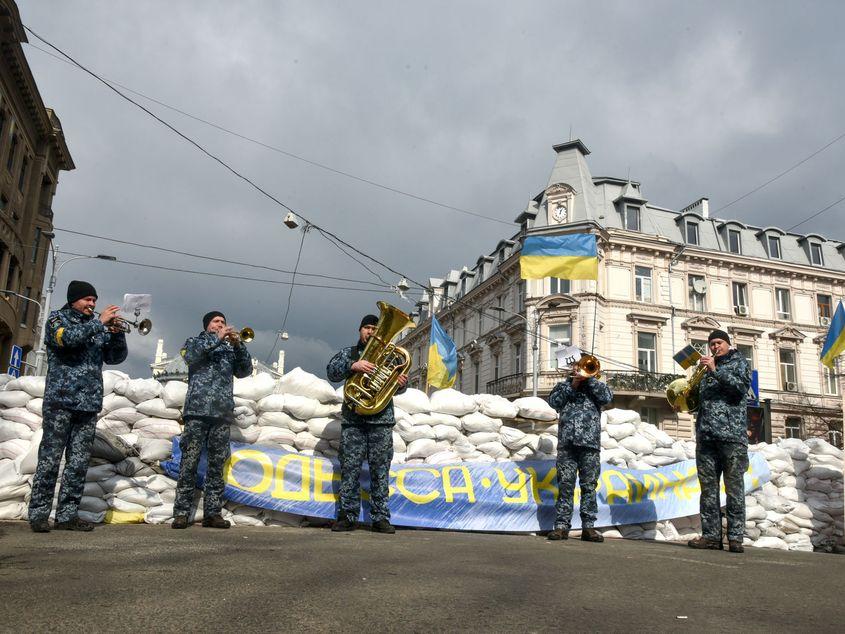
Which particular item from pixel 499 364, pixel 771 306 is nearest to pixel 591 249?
pixel 499 364

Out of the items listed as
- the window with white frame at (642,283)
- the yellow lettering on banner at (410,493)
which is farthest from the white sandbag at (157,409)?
the window with white frame at (642,283)

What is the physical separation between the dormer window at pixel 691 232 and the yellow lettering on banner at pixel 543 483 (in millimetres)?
28853

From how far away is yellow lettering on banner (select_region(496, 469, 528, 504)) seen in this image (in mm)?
6350

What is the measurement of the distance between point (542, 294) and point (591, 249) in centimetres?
1820

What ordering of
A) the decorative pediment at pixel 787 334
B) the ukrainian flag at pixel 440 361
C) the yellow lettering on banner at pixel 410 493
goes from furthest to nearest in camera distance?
1. the decorative pediment at pixel 787 334
2. the ukrainian flag at pixel 440 361
3. the yellow lettering on banner at pixel 410 493

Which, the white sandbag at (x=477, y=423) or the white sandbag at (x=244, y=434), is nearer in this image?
the white sandbag at (x=244, y=434)

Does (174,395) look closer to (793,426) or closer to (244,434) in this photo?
(244,434)

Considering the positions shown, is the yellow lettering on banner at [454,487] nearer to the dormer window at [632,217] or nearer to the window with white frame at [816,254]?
the dormer window at [632,217]

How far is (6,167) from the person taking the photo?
26859mm

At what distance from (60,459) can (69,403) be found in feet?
1.34

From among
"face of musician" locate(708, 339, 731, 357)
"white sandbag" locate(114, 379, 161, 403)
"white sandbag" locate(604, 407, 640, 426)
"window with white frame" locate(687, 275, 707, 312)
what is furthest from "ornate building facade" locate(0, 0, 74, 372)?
A: "window with white frame" locate(687, 275, 707, 312)

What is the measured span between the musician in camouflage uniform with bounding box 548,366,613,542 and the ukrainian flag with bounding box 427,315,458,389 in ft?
40.7

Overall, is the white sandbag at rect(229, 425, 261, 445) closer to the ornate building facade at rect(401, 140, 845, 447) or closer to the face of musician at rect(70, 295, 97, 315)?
the face of musician at rect(70, 295, 97, 315)

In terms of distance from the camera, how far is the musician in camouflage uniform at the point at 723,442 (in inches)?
211
